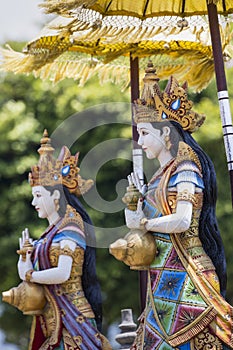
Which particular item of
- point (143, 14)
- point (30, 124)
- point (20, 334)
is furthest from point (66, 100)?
point (143, 14)

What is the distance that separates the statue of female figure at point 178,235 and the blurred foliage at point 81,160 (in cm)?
397

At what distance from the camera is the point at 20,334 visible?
1047 cm

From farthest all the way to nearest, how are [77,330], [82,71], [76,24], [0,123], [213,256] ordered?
[0,123]
[82,71]
[76,24]
[77,330]
[213,256]

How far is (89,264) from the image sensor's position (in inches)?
220

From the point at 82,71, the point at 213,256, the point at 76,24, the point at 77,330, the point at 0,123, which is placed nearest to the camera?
the point at 213,256

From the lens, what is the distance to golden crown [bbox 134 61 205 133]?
5.01 m

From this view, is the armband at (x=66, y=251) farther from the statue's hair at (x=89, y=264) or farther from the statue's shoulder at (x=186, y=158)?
the statue's shoulder at (x=186, y=158)

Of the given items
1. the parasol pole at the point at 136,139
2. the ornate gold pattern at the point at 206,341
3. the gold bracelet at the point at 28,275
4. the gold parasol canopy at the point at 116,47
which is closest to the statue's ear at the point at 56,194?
the gold bracelet at the point at 28,275

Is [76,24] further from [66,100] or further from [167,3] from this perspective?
[66,100]

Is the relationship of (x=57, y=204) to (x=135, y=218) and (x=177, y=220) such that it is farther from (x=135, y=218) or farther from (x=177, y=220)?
(x=177, y=220)

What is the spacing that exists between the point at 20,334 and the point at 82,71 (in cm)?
451

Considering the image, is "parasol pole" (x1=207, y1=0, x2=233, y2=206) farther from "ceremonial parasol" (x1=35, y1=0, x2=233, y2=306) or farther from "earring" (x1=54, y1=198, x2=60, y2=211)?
"earring" (x1=54, y1=198, x2=60, y2=211)

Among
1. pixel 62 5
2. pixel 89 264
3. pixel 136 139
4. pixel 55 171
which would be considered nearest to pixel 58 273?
pixel 89 264

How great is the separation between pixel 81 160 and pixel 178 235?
4781 mm
